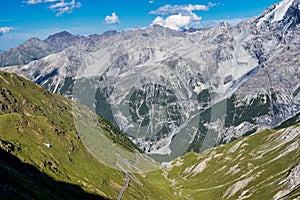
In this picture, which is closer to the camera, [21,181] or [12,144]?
[21,181]

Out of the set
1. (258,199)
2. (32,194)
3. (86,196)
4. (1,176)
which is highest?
(1,176)

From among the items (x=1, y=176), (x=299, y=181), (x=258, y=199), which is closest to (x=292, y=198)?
(x=299, y=181)

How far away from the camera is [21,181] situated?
14375cm

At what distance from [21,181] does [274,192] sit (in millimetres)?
123757

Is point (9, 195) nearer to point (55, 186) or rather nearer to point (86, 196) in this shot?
point (55, 186)

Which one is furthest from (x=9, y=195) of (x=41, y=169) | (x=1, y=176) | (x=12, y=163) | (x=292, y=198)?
(x=292, y=198)

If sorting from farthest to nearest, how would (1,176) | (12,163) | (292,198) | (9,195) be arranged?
(12,163), (292,198), (1,176), (9,195)

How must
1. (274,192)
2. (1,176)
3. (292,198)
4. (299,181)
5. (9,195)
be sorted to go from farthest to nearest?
1. (274,192)
2. (299,181)
3. (292,198)
4. (1,176)
5. (9,195)

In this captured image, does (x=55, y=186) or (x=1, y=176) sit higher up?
(x=1, y=176)

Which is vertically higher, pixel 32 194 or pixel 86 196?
pixel 32 194

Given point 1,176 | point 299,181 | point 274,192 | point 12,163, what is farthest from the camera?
point 274,192

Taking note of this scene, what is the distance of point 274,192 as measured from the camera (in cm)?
19650

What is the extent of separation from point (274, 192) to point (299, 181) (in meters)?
16.7

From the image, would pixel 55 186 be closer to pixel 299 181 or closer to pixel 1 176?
pixel 1 176
